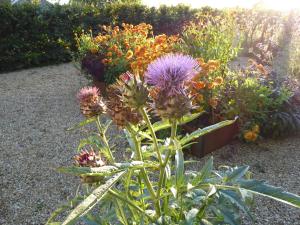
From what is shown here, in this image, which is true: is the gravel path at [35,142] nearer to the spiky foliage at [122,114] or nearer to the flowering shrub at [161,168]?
the flowering shrub at [161,168]

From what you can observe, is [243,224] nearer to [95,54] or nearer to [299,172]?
[299,172]

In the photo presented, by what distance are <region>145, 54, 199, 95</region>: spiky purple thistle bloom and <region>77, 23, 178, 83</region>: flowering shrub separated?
287cm

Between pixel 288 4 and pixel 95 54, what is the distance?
23.3ft

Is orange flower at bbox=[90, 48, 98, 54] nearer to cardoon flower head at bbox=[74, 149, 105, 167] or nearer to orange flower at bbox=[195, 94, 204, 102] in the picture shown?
orange flower at bbox=[195, 94, 204, 102]

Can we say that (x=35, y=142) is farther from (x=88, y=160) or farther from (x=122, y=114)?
(x=122, y=114)

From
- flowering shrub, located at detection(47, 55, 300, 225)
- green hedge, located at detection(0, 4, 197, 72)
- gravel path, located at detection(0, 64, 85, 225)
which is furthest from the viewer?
green hedge, located at detection(0, 4, 197, 72)

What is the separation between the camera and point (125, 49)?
5.90 m

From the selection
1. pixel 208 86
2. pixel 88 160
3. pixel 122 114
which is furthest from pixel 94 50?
pixel 122 114

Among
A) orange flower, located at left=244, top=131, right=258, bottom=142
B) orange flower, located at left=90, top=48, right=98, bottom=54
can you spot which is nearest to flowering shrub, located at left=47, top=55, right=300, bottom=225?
orange flower, located at left=244, top=131, right=258, bottom=142

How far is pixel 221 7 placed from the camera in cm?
1093

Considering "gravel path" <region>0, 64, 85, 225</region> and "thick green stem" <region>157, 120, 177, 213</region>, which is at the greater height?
"thick green stem" <region>157, 120, 177, 213</region>

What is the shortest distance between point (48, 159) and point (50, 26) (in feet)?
16.9

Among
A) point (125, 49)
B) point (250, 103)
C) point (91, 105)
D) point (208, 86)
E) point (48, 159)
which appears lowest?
point (48, 159)

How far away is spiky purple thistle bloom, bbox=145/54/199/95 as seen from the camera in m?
1.31
